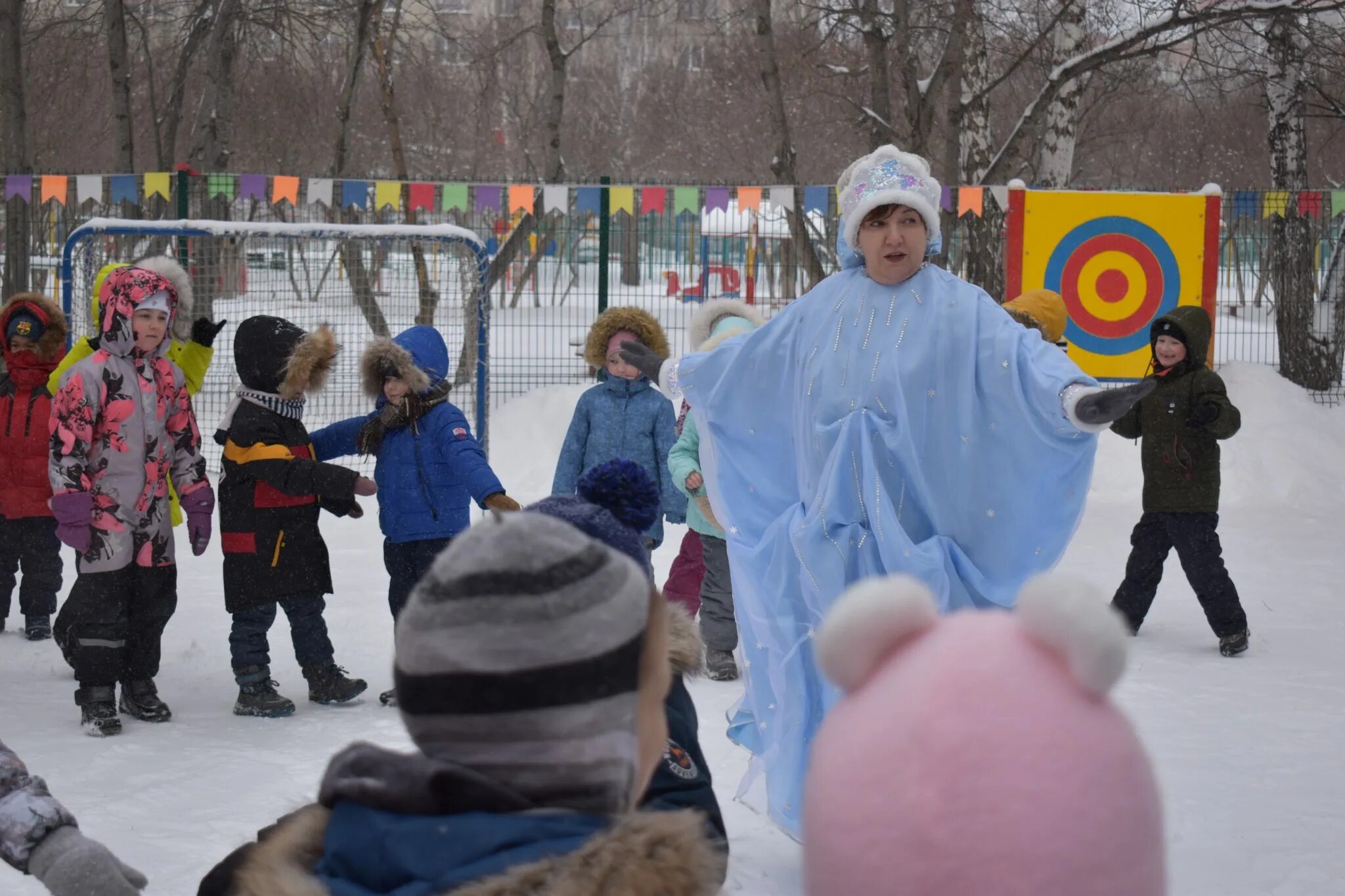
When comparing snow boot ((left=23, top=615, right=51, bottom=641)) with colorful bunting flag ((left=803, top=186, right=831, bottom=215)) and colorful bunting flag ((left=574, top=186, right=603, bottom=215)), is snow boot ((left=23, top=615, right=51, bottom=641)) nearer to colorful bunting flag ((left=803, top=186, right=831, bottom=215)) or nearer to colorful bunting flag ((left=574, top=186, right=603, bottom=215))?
colorful bunting flag ((left=574, top=186, right=603, bottom=215))

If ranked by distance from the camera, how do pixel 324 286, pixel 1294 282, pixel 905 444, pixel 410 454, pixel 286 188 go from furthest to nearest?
pixel 1294 282
pixel 324 286
pixel 286 188
pixel 410 454
pixel 905 444

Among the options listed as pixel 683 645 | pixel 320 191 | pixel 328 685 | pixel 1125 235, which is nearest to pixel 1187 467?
pixel 328 685

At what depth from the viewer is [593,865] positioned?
1524 millimetres

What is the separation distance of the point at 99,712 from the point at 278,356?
1.46 meters

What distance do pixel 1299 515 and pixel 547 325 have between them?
6.06 meters

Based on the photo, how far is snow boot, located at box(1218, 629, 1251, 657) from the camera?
262 inches

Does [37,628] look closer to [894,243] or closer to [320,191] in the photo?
[894,243]

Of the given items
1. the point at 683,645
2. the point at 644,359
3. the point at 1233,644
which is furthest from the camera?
the point at 1233,644

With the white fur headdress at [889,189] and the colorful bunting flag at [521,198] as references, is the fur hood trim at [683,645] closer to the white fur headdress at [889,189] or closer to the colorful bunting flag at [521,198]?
the white fur headdress at [889,189]

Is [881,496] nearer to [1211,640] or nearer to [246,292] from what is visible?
[1211,640]

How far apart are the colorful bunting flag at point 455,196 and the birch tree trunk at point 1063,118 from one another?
575 centimetres

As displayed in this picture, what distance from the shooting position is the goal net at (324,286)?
26.8ft

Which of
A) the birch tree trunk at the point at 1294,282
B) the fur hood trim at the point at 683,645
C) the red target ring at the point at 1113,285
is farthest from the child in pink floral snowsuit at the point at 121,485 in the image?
the birch tree trunk at the point at 1294,282

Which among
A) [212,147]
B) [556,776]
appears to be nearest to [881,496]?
[556,776]
